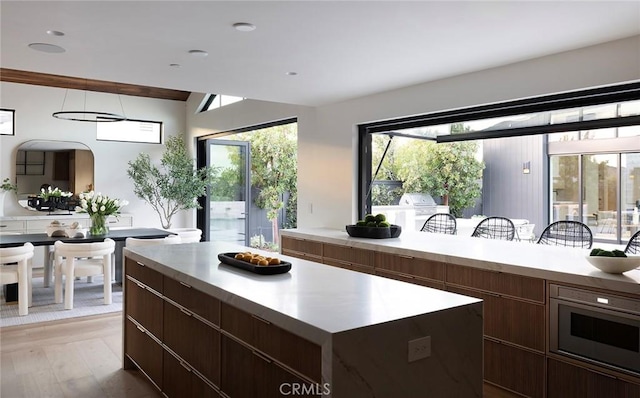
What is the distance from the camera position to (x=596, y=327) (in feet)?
8.95

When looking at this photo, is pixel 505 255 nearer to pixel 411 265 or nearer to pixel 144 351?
pixel 411 265

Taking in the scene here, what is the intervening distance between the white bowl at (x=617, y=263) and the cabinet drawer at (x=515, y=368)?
26.0 inches

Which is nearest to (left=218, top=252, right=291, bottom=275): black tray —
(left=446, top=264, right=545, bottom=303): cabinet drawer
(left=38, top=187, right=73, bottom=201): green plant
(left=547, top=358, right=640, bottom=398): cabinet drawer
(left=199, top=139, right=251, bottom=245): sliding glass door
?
(left=446, top=264, right=545, bottom=303): cabinet drawer

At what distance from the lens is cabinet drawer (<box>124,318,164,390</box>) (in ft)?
10.0

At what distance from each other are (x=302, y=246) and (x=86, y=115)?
464 centimetres

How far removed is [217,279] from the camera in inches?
97.5

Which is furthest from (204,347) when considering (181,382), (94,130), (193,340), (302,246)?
(94,130)

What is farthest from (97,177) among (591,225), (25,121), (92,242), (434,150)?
(591,225)

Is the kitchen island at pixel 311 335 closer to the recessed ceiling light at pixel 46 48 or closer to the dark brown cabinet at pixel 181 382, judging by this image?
the dark brown cabinet at pixel 181 382

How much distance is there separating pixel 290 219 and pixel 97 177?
3.76m

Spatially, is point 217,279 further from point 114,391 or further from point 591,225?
point 591,225

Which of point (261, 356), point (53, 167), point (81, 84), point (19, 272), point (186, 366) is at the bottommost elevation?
point (186, 366)

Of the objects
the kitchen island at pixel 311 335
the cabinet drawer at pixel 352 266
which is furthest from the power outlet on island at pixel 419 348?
the cabinet drawer at pixel 352 266

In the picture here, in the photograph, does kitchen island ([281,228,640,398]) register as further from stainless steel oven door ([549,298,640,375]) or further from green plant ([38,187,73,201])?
green plant ([38,187,73,201])
